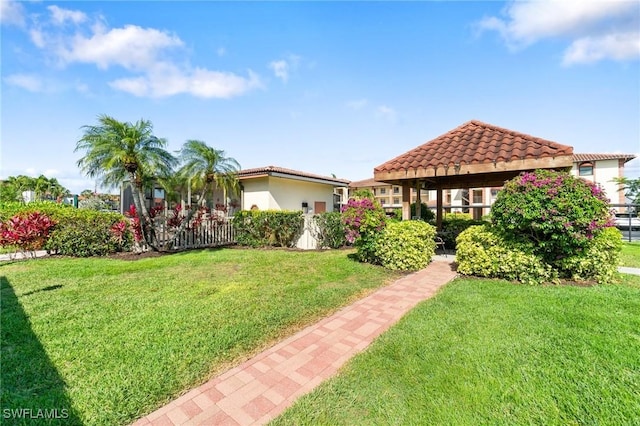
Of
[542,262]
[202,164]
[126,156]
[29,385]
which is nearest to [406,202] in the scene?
[542,262]

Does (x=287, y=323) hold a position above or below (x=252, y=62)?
below

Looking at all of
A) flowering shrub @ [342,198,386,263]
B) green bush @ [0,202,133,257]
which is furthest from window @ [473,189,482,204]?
green bush @ [0,202,133,257]

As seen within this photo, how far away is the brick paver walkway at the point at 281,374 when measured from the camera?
7.54 feet

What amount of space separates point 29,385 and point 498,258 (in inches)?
303

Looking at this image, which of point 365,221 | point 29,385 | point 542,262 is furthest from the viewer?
point 365,221

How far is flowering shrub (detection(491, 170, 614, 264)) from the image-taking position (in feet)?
17.4

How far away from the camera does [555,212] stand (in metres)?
5.36

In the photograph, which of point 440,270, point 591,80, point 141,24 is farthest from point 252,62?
point 591,80

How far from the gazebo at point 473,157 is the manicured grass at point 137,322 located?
9.87 ft

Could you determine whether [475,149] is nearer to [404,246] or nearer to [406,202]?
[406,202]

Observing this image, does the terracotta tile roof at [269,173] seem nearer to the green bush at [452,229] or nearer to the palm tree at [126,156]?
the palm tree at [126,156]

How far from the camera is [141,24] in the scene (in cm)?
773

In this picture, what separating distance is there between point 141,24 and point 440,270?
10713 mm

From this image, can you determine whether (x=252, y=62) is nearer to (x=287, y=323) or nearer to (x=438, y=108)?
(x=438, y=108)
